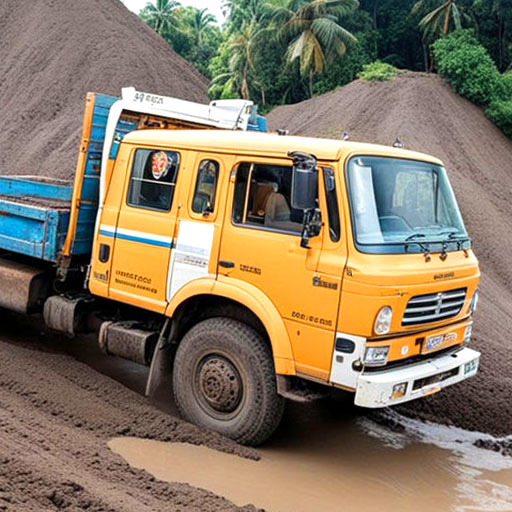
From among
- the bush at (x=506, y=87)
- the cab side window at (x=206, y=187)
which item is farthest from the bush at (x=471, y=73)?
the cab side window at (x=206, y=187)

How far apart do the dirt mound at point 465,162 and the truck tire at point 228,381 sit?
2.41 m

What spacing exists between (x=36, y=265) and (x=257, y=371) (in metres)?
3.41

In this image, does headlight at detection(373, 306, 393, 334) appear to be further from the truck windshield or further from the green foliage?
the green foliage

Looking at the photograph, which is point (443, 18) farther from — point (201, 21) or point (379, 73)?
point (201, 21)

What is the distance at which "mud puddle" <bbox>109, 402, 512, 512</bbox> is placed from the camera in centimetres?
548

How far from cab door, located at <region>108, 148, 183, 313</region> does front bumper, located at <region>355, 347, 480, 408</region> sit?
7.18 feet

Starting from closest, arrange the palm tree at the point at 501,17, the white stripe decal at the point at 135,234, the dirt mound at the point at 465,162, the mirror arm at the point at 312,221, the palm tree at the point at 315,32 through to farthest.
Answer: the mirror arm at the point at 312,221
the white stripe decal at the point at 135,234
the dirt mound at the point at 465,162
the palm tree at the point at 501,17
the palm tree at the point at 315,32

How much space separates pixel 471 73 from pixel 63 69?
58.5ft

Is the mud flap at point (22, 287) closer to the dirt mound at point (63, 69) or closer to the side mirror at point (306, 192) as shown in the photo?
the side mirror at point (306, 192)

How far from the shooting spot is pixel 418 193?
6.08 meters

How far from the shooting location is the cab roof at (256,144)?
5637 millimetres

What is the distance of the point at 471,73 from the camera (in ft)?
73.7

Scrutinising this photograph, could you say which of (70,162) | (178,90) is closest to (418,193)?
(70,162)

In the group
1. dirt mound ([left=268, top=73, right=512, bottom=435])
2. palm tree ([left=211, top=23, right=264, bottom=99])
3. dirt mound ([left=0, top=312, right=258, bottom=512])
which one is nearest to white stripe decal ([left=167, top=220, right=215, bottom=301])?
dirt mound ([left=0, top=312, right=258, bottom=512])
